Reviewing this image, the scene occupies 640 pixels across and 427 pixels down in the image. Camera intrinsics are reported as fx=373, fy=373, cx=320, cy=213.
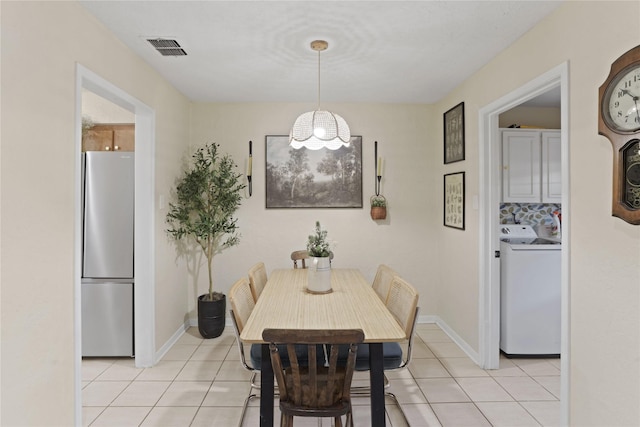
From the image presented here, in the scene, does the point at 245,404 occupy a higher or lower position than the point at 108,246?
lower

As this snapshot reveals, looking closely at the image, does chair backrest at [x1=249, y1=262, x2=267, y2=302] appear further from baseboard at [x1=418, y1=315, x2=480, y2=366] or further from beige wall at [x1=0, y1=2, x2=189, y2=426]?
baseboard at [x1=418, y1=315, x2=480, y2=366]

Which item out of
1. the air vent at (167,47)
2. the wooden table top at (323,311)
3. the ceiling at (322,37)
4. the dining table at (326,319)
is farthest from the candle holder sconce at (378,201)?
the air vent at (167,47)

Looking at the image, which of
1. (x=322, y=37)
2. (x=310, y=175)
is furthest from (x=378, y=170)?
(x=322, y=37)

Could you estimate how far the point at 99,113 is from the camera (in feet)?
12.1

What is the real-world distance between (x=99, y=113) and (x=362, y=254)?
10.0 ft

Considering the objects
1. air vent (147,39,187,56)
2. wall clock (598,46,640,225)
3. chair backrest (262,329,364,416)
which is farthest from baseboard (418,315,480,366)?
air vent (147,39,187,56)

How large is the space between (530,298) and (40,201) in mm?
3521

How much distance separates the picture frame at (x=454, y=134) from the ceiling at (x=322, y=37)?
0.87ft

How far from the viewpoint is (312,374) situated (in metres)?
1.70

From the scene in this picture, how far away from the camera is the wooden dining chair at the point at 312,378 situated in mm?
1607

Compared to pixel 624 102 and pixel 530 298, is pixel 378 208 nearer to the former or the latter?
pixel 530 298

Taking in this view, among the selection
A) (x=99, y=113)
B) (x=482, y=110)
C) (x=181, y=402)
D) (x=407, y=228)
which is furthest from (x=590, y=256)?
(x=99, y=113)

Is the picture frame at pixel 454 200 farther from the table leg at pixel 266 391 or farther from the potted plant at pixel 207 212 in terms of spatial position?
the table leg at pixel 266 391

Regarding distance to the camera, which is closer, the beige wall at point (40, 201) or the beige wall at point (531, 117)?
the beige wall at point (40, 201)
